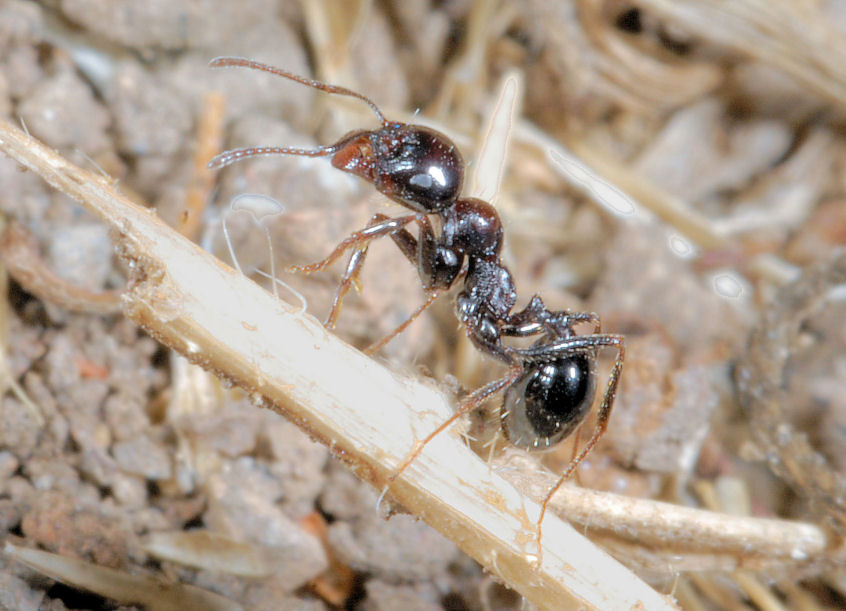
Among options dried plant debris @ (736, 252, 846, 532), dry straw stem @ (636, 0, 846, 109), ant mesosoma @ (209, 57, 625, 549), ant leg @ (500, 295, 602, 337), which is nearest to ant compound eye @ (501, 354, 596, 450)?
ant mesosoma @ (209, 57, 625, 549)

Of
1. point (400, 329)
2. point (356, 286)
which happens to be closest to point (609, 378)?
point (400, 329)

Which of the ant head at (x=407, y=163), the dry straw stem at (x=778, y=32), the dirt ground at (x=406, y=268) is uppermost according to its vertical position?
the dry straw stem at (x=778, y=32)

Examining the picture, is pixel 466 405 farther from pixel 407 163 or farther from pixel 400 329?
pixel 407 163

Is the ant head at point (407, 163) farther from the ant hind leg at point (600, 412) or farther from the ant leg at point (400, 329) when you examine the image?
the ant hind leg at point (600, 412)

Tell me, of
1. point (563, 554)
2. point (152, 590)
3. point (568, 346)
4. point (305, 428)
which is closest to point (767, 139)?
point (568, 346)

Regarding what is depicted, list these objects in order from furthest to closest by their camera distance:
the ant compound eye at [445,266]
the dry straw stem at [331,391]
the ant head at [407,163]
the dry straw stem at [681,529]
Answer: the ant compound eye at [445,266] → the ant head at [407,163] → the dry straw stem at [681,529] → the dry straw stem at [331,391]

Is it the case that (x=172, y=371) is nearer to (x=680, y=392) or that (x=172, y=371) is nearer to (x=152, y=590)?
(x=152, y=590)

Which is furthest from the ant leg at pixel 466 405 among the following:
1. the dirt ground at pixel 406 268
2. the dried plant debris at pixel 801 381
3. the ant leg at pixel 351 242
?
the dried plant debris at pixel 801 381
